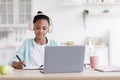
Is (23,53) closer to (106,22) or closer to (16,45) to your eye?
(16,45)

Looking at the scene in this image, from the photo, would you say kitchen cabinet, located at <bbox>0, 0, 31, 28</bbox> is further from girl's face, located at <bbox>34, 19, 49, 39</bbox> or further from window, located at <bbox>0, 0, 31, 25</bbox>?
girl's face, located at <bbox>34, 19, 49, 39</bbox>

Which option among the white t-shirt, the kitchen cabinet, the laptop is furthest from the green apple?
the kitchen cabinet

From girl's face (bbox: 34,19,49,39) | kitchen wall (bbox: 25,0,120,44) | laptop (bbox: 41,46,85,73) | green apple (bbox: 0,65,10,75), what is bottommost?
green apple (bbox: 0,65,10,75)

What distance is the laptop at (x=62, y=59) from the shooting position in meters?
1.93

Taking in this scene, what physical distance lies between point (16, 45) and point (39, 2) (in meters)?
0.90

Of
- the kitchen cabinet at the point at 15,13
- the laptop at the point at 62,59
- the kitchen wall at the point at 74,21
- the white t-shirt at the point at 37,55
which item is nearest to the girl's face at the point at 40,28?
the white t-shirt at the point at 37,55

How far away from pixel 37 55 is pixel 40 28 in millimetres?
265

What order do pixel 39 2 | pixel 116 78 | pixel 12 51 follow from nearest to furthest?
1. pixel 116 78
2. pixel 12 51
3. pixel 39 2

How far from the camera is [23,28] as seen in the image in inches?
210

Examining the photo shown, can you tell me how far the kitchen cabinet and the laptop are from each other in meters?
3.32

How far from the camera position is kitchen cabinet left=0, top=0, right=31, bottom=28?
5.21m

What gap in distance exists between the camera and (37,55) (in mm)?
2795

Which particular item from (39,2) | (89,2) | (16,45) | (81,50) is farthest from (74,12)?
(81,50)

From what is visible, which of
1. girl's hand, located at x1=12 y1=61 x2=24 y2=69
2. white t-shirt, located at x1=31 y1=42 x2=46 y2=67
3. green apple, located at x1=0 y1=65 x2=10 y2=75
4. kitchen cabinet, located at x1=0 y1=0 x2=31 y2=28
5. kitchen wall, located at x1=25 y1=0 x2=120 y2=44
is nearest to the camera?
green apple, located at x1=0 y1=65 x2=10 y2=75
